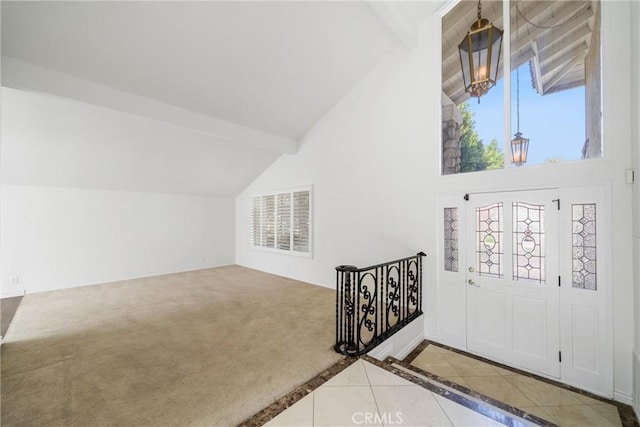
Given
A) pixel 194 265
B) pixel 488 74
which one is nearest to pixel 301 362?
pixel 488 74

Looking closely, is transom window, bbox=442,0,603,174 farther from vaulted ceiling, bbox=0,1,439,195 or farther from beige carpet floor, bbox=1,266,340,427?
beige carpet floor, bbox=1,266,340,427

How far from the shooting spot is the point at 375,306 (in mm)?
2734

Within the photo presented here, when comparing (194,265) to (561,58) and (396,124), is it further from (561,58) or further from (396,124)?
(561,58)

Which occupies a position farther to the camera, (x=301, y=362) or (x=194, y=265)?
(x=194, y=265)

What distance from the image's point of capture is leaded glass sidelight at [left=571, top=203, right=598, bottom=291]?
2.54 meters

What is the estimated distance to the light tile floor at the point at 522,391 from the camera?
2.25 metres

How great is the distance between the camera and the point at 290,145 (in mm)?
5496

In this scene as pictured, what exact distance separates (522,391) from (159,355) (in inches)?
144

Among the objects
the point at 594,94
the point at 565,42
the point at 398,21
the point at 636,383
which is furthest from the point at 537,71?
the point at 636,383

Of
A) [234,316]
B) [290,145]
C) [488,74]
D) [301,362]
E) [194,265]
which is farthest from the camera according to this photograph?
[194,265]

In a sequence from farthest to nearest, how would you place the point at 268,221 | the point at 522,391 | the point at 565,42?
the point at 268,221, the point at 565,42, the point at 522,391

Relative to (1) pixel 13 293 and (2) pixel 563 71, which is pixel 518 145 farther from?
(1) pixel 13 293

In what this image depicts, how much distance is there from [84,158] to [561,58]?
6890 mm

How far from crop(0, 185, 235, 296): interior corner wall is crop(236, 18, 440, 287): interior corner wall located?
2808 mm
